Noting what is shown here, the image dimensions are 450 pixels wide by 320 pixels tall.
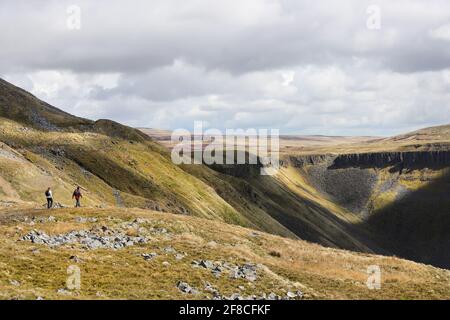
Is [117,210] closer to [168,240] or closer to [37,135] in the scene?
[168,240]

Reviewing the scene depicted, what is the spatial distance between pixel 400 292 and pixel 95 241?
23.0 meters

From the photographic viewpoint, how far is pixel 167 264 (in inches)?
1388

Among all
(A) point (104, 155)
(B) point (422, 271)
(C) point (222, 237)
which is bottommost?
(B) point (422, 271)

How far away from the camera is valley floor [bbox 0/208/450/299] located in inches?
1180

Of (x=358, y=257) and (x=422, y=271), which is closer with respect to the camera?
(x=422, y=271)

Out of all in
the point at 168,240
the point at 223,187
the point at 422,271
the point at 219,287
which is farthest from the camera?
the point at 223,187

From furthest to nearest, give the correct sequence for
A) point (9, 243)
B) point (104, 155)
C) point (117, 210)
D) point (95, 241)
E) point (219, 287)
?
1. point (104, 155)
2. point (117, 210)
3. point (95, 241)
4. point (9, 243)
5. point (219, 287)

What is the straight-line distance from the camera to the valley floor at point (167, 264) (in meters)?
30.0

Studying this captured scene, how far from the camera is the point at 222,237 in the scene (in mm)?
46312

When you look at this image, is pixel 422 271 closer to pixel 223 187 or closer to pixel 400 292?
pixel 400 292

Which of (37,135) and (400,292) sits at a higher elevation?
(37,135)

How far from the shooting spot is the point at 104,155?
10275 centimetres

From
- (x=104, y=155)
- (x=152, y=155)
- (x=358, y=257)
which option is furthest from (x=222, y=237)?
(x=152, y=155)

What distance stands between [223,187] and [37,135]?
52286 mm
